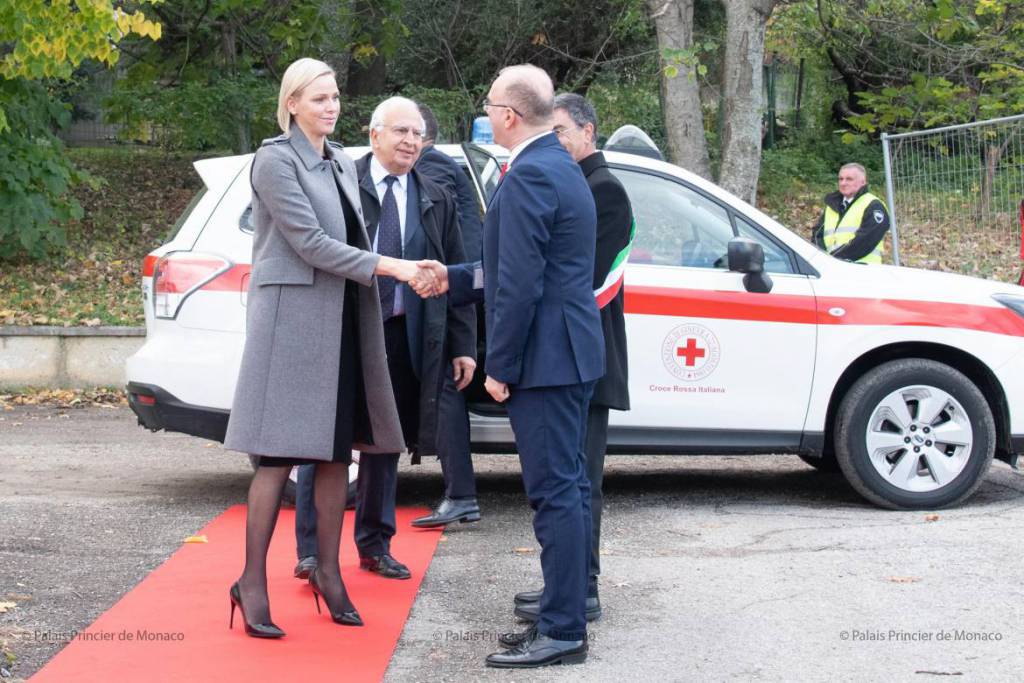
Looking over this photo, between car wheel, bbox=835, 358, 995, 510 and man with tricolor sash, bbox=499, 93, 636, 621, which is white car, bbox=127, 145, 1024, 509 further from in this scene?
man with tricolor sash, bbox=499, 93, 636, 621

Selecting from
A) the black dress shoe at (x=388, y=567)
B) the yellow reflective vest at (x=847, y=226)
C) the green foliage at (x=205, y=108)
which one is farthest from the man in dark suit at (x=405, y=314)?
the green foliage at (x=205, y=108)

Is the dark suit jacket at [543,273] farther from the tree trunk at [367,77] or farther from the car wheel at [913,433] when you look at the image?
the tree trunk at [367,77]

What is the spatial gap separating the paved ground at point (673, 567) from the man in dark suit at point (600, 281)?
1.17 feet

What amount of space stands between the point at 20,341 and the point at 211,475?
432 centimetres

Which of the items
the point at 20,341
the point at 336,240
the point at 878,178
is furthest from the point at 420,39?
the point at 336,240

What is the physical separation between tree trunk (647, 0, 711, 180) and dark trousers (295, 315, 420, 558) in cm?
916

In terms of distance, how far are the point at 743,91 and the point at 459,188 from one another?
27.7 ft

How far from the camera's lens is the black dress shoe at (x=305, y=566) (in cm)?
569

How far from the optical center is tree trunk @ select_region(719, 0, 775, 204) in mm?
14305

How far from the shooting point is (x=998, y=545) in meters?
6.55

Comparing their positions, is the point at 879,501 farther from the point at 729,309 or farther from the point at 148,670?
the point at 148,670

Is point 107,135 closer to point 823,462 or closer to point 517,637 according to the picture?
point 823,462

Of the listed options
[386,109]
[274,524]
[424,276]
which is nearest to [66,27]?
[386,109]

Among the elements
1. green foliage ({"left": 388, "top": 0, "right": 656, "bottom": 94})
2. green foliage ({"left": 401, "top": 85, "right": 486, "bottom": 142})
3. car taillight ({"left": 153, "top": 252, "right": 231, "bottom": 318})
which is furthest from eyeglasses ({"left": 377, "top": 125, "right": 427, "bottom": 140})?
green foliage ({"left": 388, "top": 0, "right": 656, "bottom": 94})
